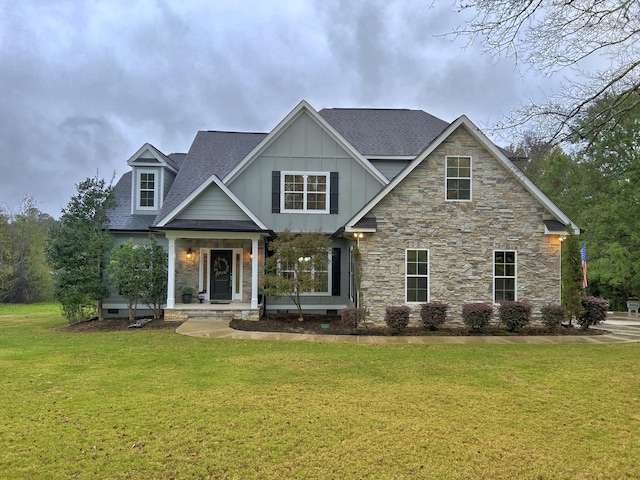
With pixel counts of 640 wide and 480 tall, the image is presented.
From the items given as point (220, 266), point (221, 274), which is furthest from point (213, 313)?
point (220, 266)

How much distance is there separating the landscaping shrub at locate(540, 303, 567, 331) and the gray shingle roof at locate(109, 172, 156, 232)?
14.1m

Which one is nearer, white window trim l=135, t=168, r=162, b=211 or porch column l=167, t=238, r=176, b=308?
porch column l=167, t=238, r=176, b=308

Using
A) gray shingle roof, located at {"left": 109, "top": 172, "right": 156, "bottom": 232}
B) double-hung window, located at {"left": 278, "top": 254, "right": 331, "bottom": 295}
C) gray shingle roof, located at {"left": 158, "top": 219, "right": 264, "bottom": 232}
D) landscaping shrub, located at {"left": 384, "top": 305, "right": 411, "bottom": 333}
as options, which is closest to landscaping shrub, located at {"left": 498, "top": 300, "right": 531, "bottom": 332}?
landscaping shrub, located at {"left": 384, "top": 305, "right": 411, "bottom": 333}

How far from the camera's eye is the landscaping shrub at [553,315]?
11961 millimetres

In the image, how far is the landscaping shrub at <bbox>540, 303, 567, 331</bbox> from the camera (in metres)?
12.0

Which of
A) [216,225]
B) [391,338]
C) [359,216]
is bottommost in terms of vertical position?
[391,338]

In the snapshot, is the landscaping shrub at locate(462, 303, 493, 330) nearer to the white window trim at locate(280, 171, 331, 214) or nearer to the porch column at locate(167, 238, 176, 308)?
the white window trim at locate(280, 171, 331, 214)

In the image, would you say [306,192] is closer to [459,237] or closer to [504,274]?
[459,237]

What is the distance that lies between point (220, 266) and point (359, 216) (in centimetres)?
648

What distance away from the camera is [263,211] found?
1603cm

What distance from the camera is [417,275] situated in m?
12.8

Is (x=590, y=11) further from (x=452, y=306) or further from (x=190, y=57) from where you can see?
(x=190, y=57)

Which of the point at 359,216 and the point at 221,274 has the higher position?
the point at 359,216

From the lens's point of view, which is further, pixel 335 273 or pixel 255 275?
pixel 335 273
